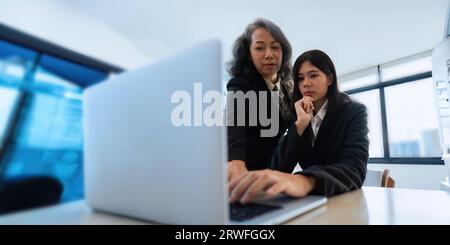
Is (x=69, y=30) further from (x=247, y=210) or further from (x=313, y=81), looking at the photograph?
(x=313, y=81)

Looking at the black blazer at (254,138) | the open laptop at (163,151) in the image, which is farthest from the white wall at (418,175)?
the open laptop at (163,151)

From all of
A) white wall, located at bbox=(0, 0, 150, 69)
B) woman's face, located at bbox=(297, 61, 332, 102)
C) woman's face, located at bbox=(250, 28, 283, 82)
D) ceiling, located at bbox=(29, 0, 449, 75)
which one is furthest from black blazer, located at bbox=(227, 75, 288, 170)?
ceiling, located at bbox=(29, 0, 449, 75)

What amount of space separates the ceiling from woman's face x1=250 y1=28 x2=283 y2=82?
0.92m

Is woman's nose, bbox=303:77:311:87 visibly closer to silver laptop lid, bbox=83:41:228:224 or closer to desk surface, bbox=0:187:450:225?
desk surface, bbox=0:187:450:225

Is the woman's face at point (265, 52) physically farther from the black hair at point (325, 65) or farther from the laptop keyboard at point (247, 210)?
the laptop keyboard at point (247, 210)

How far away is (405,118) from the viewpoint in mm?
3975

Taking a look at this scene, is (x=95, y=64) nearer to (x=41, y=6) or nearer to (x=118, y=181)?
(x=118, y=181)

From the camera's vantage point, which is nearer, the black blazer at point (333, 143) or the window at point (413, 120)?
the black blazer at point (333, 143)

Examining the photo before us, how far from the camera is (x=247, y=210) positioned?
35cm

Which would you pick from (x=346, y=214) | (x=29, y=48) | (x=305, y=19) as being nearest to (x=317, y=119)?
(x=346, y=214)

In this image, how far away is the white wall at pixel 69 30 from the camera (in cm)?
50

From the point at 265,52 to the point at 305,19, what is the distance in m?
2.03

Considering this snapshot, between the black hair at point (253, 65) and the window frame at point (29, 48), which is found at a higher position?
the black hair at point (253, 65)
